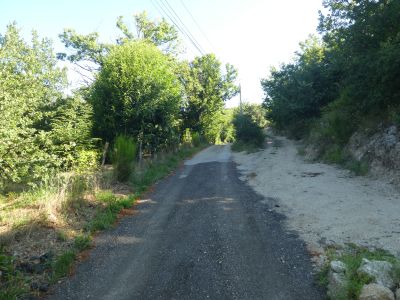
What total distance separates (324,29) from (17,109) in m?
14.4

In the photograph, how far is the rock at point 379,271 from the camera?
404cm

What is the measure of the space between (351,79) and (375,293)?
35.8ft

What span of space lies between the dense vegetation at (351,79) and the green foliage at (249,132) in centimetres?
397

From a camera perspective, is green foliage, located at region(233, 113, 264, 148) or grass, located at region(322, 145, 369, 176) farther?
green foliage, located at region(233, 113, 264, 148)

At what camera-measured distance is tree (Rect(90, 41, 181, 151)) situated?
1581 centimetres

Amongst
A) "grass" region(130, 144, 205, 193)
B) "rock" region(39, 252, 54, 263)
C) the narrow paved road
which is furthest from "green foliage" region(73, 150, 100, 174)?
"rock" region(39, 252, 54, 263)

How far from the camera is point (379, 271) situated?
4227mm

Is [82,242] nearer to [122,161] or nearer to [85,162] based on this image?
[122,161]

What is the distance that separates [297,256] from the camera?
18.8ft

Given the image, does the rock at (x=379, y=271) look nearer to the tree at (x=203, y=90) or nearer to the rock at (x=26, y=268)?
the rock at (x=26, y=268)

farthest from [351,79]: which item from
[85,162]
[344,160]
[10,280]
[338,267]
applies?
[10,280]

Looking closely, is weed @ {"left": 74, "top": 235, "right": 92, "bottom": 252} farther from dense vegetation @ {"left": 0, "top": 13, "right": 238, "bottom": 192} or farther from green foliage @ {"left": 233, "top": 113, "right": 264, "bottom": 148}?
green foliage @ {"left": 233, "top": 113, "right": 264, "bottom": 148}

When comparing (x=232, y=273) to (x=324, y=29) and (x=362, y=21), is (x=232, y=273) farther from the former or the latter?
(x=324, y=29)

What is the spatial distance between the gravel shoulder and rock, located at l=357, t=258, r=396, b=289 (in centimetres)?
133
